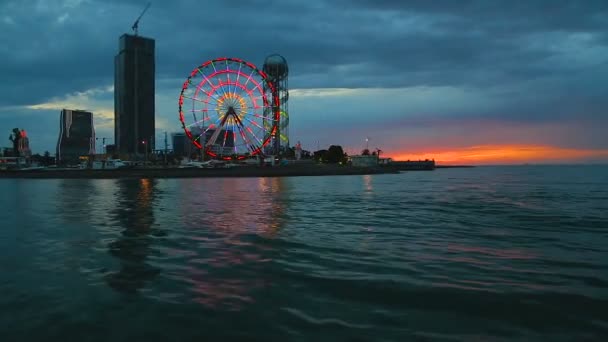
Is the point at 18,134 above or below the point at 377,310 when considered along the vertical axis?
above

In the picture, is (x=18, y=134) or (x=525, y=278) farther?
(x=18, y=134)

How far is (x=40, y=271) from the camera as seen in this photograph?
12695 mm

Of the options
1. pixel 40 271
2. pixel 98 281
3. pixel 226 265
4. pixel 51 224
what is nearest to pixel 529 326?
pixel 226 265

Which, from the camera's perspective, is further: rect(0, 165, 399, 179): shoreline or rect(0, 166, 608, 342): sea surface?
rect(0, 165, 399, 179): shoreline

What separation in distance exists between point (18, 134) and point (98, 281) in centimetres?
22662

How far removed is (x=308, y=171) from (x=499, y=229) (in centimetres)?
11511

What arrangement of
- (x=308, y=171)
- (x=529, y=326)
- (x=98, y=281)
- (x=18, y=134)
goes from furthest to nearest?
1. (x=18, y=134)
2. (x=308, y=171)
3. (x=98, y=281)
4. (x=529, y=326)

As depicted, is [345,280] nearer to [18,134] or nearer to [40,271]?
[40,271]

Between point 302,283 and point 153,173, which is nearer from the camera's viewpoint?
point 302,283

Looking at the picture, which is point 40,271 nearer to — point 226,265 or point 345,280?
point 226,265

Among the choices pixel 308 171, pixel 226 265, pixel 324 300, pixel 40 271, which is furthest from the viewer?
pixel 308 171

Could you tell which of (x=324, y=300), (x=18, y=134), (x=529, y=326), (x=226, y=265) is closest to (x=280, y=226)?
(x=226, y=265)

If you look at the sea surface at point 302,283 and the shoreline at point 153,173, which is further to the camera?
the shoreline at point 153,173

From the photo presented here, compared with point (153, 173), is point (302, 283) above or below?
below
